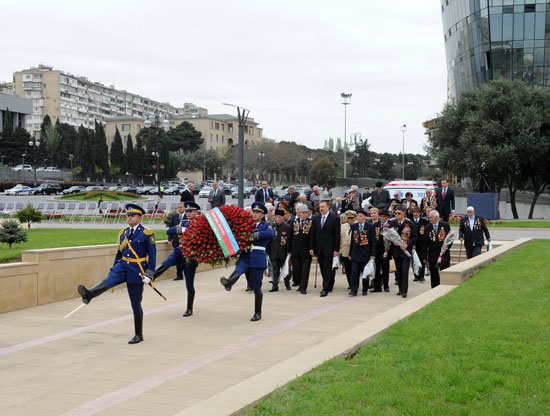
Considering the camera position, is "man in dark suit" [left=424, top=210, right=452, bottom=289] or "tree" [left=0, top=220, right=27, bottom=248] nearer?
"man in dark suit" [left=424, top=210, right=452, bottom=289]

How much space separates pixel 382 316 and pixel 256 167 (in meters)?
89.3

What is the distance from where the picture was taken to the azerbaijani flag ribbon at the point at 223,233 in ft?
33.6

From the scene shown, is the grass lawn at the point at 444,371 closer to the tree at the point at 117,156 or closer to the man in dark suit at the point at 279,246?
the man in dark suit at the point at 279,246

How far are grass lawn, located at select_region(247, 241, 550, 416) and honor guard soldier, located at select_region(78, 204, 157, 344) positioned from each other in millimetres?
3348

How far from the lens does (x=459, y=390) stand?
548 centimetres

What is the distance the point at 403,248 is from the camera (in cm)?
1289

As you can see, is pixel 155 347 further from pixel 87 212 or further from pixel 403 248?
pixel 87 212

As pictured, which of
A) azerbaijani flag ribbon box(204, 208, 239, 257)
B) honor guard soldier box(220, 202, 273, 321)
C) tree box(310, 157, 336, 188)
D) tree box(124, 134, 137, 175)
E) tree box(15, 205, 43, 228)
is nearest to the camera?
azerbaijani flag ribbon box(204, 208, 239, 257)

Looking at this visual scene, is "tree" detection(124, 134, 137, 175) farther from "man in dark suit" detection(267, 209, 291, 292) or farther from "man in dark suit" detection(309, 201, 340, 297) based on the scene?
"man in dark suit" detection(309, 201, 340, 297)

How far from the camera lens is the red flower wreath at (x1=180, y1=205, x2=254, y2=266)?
10.3 meters

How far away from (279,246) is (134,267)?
549 cm

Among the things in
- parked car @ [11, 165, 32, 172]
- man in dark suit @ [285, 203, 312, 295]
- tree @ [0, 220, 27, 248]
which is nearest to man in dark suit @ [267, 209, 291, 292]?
man in dark suit @ [285, 203, 312, 295]

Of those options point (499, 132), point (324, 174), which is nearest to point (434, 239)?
point (499, 132)

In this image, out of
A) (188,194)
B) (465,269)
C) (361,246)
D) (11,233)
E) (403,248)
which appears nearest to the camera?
(465,269)
